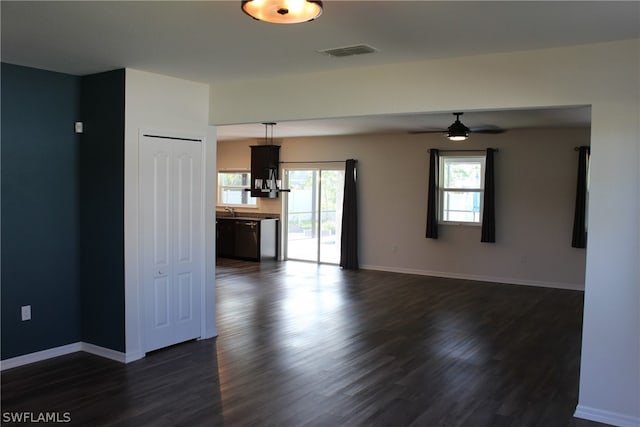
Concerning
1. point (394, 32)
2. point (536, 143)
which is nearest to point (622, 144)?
point (394, 32)

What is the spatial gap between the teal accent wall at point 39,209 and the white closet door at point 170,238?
0.68m

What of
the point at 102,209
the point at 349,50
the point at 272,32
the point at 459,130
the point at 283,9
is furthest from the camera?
the point at 459,130

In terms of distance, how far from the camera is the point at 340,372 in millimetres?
4430

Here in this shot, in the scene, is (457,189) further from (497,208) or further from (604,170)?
(604,170)

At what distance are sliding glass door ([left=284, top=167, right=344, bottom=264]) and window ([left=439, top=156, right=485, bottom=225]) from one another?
2057 mm

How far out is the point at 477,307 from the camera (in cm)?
694

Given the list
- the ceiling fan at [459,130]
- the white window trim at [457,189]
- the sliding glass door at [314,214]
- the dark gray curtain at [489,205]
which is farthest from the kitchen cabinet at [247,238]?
the dark gray curtain at [489,205]

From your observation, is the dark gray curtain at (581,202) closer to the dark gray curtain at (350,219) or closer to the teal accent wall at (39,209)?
the dark gray curtain at (350,219)

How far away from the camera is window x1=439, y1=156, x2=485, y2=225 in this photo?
360 inches

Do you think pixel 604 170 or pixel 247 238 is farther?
pixel 247 238

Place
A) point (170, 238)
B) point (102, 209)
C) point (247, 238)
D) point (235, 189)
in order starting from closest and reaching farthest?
point (102, 209) < point (170, 238) < point (247, 238) < point (235, 189)

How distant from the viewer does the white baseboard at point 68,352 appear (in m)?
4.43

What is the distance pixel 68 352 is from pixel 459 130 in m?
4.76

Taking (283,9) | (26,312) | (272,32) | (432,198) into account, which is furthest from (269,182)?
(283,9)
